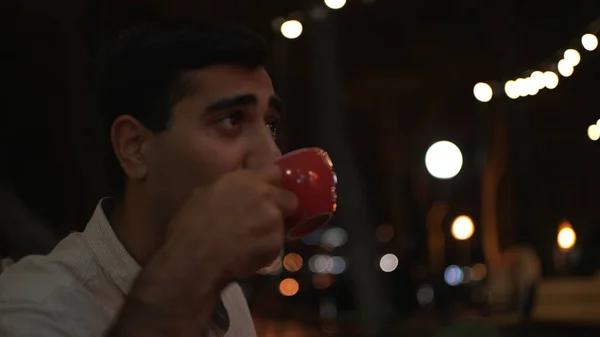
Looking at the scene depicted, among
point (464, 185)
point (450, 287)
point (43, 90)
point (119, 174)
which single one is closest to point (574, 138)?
point (450, 287)

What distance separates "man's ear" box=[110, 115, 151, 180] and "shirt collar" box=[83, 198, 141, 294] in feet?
0.40

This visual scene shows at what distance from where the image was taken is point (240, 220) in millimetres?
1202

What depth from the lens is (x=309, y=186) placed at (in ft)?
4.71

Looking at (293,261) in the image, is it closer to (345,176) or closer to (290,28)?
(345,176)

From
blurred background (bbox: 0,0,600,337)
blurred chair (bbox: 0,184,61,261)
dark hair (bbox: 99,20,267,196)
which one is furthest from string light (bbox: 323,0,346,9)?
dark hair (bbox: 99,20,267,196)

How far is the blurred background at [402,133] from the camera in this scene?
9.25m

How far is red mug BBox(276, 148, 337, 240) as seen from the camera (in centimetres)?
141

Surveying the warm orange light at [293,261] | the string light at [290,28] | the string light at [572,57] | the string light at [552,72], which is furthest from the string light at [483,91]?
the warm orange light at [293,261]

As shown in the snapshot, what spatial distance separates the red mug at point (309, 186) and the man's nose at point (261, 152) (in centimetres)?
3

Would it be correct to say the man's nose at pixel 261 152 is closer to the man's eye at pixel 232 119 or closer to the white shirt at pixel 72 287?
the man's eye at pixel 232 119

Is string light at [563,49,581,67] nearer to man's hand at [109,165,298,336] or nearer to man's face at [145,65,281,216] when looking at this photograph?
man's face at [145,65,281,216]

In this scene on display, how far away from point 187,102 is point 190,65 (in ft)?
0.24

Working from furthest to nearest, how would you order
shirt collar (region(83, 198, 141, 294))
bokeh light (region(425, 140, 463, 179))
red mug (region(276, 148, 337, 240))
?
bokeh light (region(425, 140, 463, 179))
shirt collar (region(83, 198, 141, 294))
red mug (region(276, 148, 337, 240))

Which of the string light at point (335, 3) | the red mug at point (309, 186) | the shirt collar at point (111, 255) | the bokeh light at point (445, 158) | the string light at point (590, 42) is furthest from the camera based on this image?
the bokeh light at point (445, 158)
